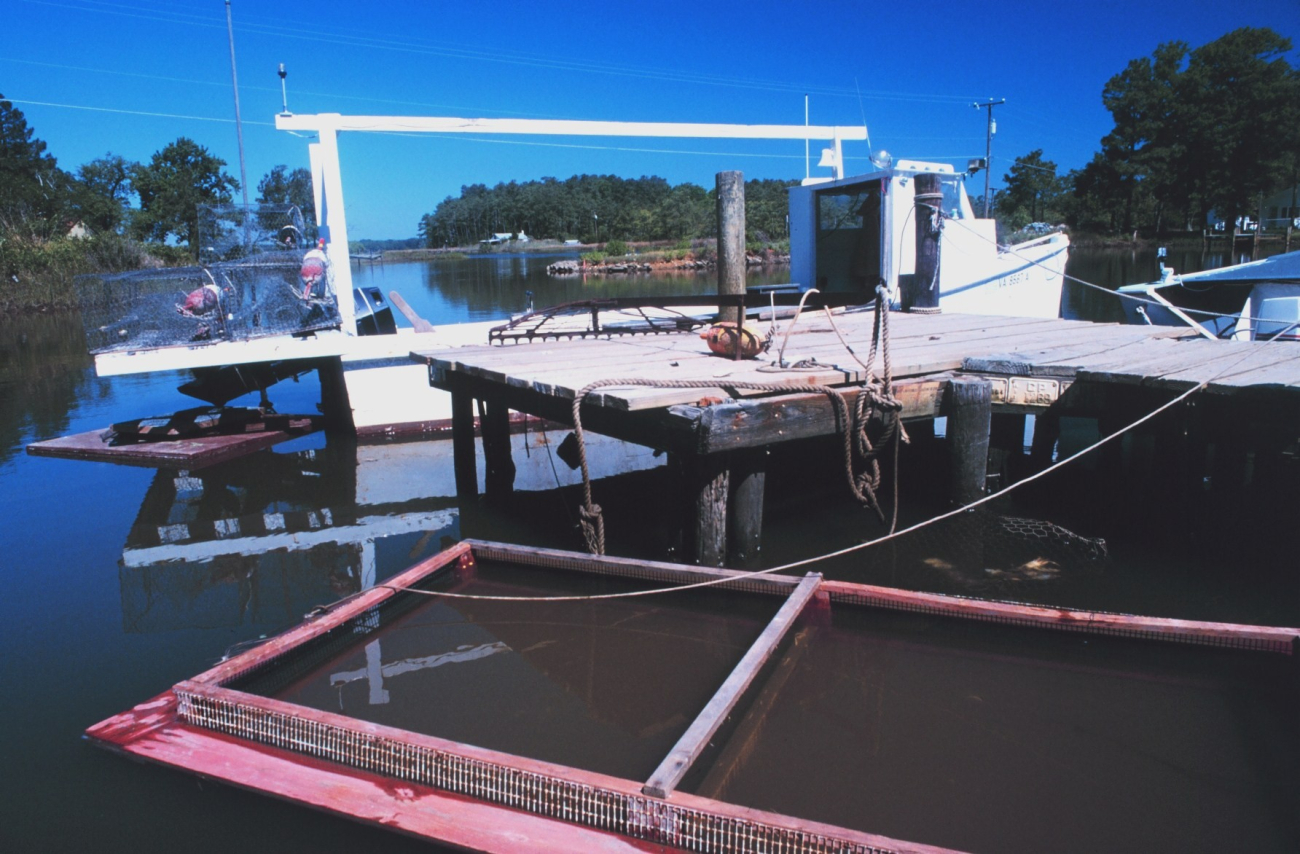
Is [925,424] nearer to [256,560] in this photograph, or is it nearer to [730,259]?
[730,259]

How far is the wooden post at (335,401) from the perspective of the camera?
10703 mm

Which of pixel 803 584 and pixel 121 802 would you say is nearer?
pixel 121 802

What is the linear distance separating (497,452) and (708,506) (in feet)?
11.2

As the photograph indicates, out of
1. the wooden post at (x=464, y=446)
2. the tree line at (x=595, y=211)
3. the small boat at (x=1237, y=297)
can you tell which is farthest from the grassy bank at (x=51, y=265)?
the tree line at (x=595, y=211)

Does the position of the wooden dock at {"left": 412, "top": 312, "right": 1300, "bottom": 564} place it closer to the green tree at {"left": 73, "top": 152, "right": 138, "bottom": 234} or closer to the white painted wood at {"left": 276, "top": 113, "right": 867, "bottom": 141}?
the white painted wood at {"left": 276, "top": 113, "right": 867, "bottom": 141}

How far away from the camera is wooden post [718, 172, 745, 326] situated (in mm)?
8008

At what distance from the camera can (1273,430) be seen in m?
5.38

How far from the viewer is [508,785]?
128 inches

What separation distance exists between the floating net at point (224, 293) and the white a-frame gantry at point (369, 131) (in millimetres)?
231

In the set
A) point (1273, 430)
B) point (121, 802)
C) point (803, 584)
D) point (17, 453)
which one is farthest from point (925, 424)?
point (17, 453)

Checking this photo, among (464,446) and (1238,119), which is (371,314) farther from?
(1238,119)

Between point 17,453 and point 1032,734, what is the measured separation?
39.5 ft

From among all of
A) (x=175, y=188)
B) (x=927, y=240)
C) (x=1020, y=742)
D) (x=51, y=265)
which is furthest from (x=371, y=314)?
(x=175, y=188)

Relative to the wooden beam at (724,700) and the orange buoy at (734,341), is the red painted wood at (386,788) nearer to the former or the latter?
the wooden beam at (724,700)
